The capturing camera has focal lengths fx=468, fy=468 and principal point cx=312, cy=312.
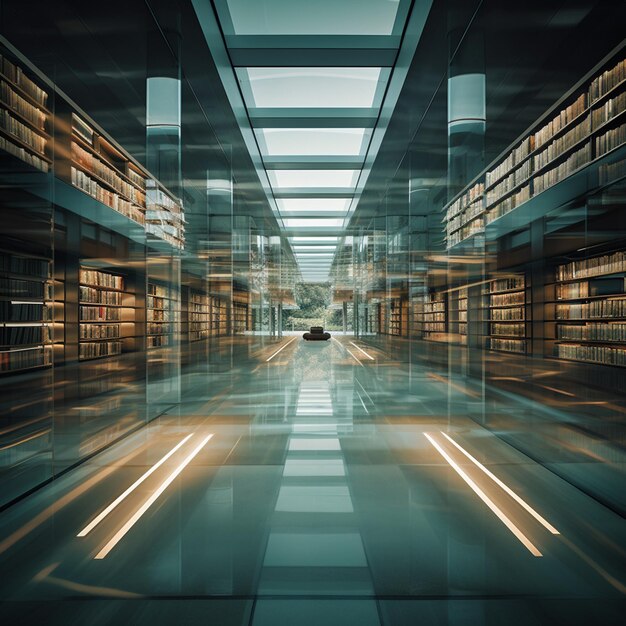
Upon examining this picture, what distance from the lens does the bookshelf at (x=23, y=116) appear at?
5.13m

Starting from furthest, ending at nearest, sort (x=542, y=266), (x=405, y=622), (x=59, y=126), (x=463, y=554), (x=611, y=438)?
(x=542, y=266)
(x=59, y=126)
(x=611, y=438)
(x=463, y=554)
(x=405, y=622)

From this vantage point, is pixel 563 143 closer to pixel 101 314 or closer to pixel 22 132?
pixel 22 132

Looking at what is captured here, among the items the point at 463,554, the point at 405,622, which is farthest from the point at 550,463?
the point at 405,622

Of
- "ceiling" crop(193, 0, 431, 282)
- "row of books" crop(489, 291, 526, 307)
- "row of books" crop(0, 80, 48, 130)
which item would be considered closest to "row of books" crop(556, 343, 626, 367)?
"row of books" crop(489, 291, 526, 307)

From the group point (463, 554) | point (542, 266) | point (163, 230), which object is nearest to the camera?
point (463, 554)

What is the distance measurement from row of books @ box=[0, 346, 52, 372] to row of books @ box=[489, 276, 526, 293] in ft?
32.6

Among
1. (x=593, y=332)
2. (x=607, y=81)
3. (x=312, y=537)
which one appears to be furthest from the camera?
(x=593, y=332)

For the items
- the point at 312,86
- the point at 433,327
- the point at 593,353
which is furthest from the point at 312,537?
the point at 433,327

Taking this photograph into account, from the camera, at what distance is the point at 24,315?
4.62 m

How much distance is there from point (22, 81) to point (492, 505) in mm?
6505

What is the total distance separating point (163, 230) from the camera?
6.12 metres

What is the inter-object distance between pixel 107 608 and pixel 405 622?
107cm

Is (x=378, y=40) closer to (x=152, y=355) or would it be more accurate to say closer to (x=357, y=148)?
(x=357, y=148)

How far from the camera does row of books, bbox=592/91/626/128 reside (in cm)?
496
